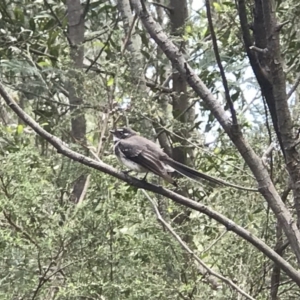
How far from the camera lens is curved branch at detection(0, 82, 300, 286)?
4.94 feet

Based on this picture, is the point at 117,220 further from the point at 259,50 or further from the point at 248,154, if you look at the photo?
the point at 259,50

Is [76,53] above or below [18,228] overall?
above

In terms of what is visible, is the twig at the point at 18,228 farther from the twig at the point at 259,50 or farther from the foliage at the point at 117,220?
the twig at the point at 259,50

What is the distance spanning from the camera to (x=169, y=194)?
1.66m

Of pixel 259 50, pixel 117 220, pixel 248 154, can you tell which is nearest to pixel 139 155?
pixel 117 220

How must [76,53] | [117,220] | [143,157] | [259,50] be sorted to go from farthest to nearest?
[76,53] → [143,157] → [117,220] → [259,50]

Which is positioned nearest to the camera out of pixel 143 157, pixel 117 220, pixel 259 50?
pixel 259 50

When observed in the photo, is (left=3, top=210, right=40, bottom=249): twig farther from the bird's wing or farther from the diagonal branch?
the diagonal branch

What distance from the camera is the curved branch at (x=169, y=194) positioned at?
1.51 meters

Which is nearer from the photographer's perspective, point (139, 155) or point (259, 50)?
point (259, 50)

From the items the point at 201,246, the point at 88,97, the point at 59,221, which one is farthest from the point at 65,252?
the point at 201,246

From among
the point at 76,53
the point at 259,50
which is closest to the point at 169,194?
the point at 259,50

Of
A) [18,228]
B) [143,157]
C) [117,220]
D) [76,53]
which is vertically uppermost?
[76,53]

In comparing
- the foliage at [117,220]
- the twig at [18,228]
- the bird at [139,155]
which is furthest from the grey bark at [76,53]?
the twig at [18,228]
